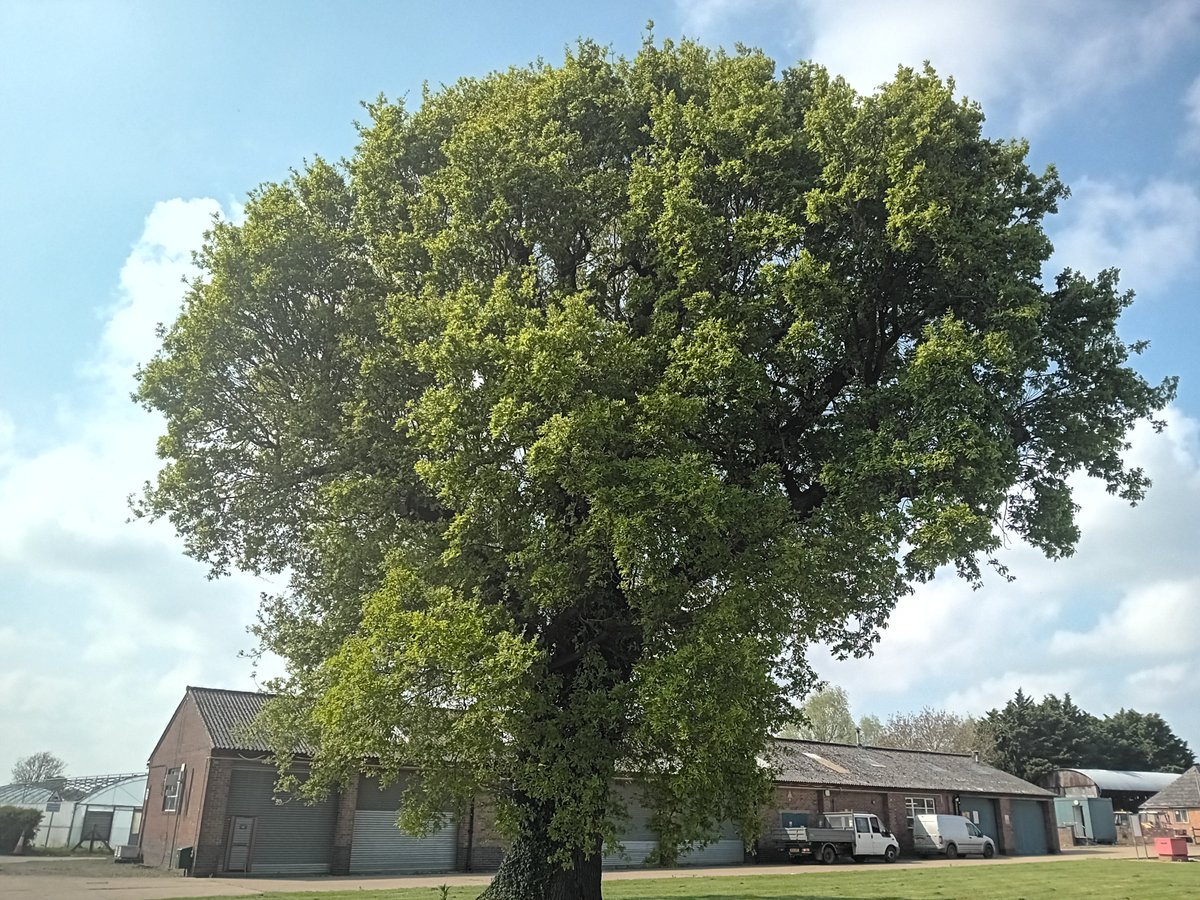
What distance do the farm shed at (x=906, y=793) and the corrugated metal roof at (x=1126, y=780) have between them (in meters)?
13.9

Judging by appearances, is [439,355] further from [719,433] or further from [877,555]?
[877,555]

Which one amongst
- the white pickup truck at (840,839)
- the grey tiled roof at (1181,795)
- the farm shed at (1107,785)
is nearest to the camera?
the white pickup truck at (840,839)

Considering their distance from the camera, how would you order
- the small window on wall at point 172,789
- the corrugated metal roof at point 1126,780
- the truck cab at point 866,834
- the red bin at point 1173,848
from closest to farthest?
the small window on wall at point 172,789, the red bin at point 1173,848, the truck cab at point 866,834, the corrugated metal roof at point 1126,780

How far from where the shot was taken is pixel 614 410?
13.1m

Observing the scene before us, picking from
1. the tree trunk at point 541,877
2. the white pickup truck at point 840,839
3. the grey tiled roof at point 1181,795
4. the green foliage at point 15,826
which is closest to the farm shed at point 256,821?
the green foliage at point 15,826

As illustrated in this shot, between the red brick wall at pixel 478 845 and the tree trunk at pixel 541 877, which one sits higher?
the tree trunk at pixel 541 877

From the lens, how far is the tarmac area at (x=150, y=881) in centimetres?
2014

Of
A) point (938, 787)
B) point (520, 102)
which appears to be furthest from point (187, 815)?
point (938, 787)

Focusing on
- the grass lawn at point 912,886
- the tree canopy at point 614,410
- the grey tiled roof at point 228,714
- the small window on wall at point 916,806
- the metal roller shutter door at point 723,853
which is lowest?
the metal roller shutter door at point 723,853

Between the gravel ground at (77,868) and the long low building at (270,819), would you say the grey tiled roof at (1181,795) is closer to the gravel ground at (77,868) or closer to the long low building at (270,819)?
the long low building at (270,819)

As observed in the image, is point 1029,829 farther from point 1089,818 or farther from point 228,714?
point 228,714

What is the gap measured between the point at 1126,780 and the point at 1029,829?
739 inches

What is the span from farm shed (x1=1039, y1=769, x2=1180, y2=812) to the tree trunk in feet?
189

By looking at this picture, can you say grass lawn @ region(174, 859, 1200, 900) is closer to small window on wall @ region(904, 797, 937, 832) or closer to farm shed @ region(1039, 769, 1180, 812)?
small window on wall @ region(904, 797, 937, 832)
